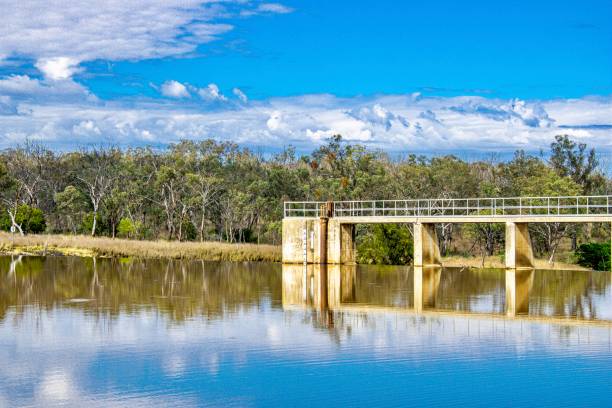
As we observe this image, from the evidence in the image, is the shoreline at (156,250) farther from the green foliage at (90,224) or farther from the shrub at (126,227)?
the green foliage at (90,224)

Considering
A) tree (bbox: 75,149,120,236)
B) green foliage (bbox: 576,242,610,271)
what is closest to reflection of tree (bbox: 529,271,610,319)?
green foliage (bbox: 576,242,610,271)

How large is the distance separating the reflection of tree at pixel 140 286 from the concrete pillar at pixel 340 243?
11.3 feet

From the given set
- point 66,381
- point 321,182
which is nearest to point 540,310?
point 66,381

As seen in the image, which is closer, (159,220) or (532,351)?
(532,351)

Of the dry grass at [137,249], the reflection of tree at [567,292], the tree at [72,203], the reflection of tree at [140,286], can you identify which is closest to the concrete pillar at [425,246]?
the reflection of tree at [567,292]

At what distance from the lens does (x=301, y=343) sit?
72.4ft

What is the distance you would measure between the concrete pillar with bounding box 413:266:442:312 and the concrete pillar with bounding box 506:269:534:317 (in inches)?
110

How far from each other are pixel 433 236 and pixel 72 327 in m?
30.6

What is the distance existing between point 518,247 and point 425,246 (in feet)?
17.2

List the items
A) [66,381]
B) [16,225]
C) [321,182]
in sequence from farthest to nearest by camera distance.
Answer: [321,182] → [16,225] → [66,381]

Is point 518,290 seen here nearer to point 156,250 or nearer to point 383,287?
point 383,287

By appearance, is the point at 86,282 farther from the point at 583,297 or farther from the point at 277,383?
the point at 277,383

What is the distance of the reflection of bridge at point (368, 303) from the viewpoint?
94.1 feet

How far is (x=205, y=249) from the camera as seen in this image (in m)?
59.4
